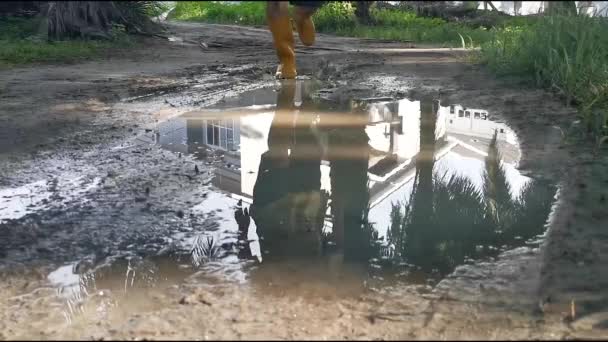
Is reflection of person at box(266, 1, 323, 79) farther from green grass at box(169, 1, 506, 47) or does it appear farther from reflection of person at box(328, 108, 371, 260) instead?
green grass at box(169, 1, 506, 47)

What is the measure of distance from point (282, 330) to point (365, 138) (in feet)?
9.25

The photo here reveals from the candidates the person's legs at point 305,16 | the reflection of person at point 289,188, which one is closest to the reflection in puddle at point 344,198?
the reflection of person at point 289,188

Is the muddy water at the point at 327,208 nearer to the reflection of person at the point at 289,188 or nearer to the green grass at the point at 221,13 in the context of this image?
the reflection of person at the point at 289,188

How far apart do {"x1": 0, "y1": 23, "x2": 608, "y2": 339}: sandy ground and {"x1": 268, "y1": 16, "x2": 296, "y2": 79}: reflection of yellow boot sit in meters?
0.65

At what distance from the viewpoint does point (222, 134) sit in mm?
5188

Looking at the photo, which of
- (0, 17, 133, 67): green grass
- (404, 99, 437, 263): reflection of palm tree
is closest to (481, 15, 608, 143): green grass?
(404, 99, 437, 263): reflection of palm tree

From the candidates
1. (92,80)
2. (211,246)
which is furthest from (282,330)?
(92,80)

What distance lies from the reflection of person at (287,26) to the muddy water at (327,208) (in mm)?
1250

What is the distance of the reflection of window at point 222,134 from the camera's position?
4.94m

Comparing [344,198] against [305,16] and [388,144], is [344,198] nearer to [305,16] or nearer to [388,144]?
[388,144]

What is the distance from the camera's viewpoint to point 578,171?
4250 mm

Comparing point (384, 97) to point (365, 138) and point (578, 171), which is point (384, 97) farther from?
point (578, 171)

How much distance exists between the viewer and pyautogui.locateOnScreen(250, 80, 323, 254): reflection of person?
3.39m

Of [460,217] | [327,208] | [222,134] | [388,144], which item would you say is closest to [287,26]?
[222,134]
